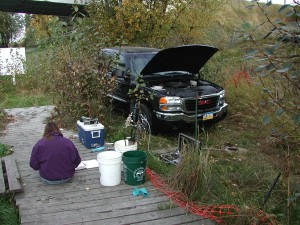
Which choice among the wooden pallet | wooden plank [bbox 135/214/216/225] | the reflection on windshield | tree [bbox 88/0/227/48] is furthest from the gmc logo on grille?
tree [bbox 88/0/227/48]

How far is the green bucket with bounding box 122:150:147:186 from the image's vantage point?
496cm

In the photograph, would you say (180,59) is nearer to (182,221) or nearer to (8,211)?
(182,221)

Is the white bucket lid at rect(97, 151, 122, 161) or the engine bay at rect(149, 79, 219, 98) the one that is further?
the engine bay at rect(149, 79, 219, 98)

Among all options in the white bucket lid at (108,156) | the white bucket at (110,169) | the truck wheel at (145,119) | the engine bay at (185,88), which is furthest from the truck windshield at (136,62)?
the white bucket at (110,169)

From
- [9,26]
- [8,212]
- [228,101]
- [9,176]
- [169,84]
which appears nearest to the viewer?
[8,212]

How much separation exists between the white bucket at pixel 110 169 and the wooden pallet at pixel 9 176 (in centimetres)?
120

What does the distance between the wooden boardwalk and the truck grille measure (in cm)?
258

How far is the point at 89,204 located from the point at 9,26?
33.0 m

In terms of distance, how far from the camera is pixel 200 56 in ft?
27.1

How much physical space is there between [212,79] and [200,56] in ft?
10.1

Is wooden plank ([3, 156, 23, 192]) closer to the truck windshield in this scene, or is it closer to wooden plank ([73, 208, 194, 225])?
wooden plank ([73, 208, 194, 225])

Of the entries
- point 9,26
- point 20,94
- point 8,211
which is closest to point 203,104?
point 8,211

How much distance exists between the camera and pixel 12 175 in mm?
5238

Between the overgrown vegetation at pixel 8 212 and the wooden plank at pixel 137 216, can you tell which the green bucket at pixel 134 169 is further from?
the overgrown vegetation at pixel 8 212
